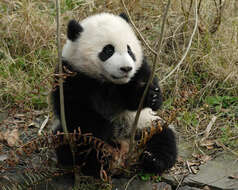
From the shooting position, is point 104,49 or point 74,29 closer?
point 104,49

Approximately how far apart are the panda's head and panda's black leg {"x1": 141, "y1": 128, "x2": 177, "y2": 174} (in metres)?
0.70

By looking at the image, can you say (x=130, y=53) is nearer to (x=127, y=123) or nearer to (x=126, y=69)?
(x=126, y=69)

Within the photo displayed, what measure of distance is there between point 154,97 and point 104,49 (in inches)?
26.4

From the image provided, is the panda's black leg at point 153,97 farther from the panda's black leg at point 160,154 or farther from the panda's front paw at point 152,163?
the panda's front paw at point 152,163

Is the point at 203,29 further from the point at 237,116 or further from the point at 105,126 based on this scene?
the point at 105,126

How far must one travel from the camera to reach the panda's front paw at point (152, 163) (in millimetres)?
3771

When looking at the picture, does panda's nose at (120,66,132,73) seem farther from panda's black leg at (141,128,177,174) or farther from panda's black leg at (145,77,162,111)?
panda's black leg at (141,128,177,174)

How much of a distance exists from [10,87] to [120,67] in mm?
2445

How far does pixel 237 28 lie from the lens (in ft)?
19.8

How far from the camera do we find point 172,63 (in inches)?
230

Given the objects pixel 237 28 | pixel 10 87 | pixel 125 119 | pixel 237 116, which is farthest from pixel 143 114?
pixel 237 28

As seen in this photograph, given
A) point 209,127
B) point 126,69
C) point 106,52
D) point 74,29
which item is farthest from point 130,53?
point 209,127

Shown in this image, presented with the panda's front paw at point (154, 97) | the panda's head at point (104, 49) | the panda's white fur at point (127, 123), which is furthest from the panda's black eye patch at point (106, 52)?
the panda's white fur at point (127, 123)

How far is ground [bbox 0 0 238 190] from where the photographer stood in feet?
15.6
